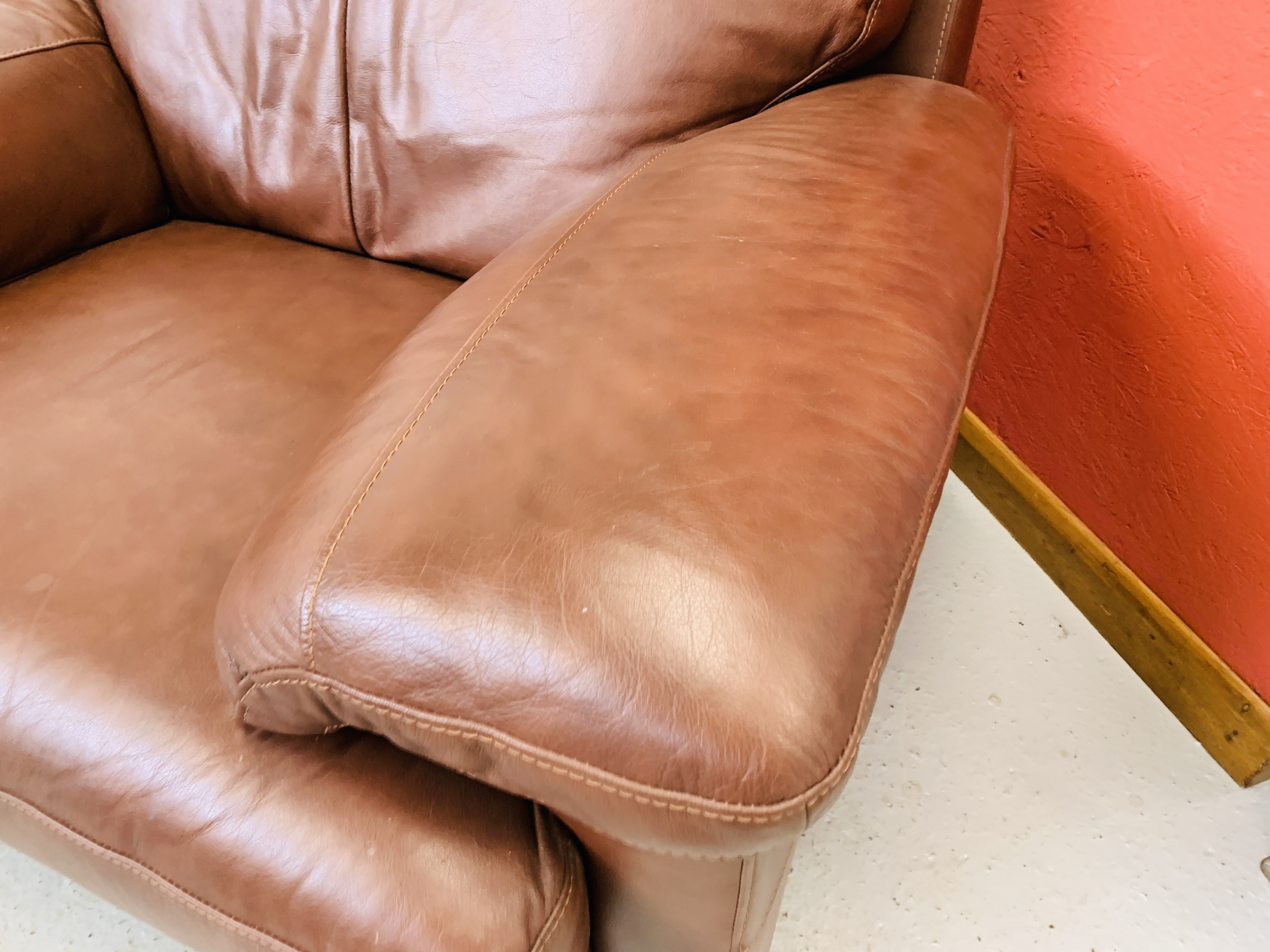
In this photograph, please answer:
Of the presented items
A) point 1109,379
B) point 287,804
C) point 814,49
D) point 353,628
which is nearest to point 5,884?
point 287,804

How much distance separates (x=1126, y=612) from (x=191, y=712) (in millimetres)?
1032

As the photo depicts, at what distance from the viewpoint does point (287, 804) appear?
0.50 m

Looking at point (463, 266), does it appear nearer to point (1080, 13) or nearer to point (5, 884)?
point (1080, 13)

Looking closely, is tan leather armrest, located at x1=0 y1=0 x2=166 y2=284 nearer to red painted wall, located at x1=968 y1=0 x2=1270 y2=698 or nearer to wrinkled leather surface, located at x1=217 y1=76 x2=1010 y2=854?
wrinkled leather surface, located at x1=217 y1=76 x2=1010 y2=854

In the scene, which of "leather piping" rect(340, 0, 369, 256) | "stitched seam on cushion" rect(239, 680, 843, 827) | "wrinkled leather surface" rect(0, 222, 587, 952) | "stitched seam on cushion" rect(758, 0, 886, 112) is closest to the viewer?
"stitched seam on cushion" rect(239, 680, 843, 827)

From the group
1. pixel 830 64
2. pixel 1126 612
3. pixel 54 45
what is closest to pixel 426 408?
pixel 830 64

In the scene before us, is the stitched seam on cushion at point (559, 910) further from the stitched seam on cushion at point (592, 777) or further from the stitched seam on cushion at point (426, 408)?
the stitched seam on cushion at point (426, 408)

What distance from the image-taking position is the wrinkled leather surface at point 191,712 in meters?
0.49

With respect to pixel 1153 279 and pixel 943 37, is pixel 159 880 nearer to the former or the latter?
pixel 943 37

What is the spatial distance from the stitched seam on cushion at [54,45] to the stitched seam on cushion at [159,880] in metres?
0.74

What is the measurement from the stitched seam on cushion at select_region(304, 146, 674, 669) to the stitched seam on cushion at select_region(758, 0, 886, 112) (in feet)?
0.59

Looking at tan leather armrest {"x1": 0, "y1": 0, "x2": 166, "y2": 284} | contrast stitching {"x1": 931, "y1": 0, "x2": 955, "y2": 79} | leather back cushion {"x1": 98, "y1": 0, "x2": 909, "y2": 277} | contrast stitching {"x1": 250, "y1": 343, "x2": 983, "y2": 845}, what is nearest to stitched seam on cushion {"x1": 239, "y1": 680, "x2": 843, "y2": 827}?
contrast stitching {"x1": 250, "y1": 343, "x2": 983, "y2": 845}

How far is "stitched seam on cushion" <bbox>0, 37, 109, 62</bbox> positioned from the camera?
0.85 meters

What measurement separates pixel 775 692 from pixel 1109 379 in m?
0.80
